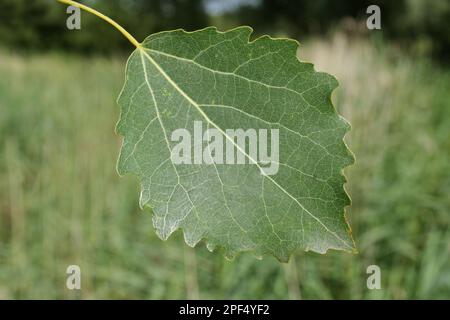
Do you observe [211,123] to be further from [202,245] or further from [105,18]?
[202,245]

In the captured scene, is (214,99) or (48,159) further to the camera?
(48,159)

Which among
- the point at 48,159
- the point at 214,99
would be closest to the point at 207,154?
the point at 214,99

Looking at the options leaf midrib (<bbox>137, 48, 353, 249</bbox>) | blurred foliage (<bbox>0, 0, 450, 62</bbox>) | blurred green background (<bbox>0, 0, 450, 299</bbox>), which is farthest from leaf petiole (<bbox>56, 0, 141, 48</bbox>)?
blurred foliage (<bbox>0, 0, 450, 62</bbox>)

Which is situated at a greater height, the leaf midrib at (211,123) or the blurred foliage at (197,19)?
the blurred foliage at (197,19)

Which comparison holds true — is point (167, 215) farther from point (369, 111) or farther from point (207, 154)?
point (369, 111)

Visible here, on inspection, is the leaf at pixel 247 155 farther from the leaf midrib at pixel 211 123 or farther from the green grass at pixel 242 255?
the green grass at pixel 242 255

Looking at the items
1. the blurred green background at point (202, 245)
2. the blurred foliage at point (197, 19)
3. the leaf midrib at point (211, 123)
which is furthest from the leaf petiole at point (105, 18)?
the blurred foliage at point (197, 19)
